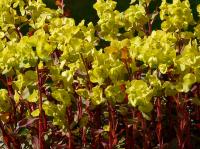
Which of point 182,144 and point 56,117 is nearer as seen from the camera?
point 56,117

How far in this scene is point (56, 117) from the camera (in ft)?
7.34

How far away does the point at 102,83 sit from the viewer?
219cm

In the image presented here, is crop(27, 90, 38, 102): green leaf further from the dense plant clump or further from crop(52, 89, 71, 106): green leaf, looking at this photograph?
crop(52, 89, 71, 106): green leaf

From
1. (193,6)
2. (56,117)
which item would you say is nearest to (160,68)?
(56,117)

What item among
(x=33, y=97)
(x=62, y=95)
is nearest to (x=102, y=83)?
(x=62, y=95)

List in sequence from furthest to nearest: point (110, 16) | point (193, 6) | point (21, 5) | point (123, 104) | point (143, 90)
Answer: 1. point (193, 6)
2. point (21, 5)
3. point (110, 16)
4. point (123, 104)
5. point (143, 90)

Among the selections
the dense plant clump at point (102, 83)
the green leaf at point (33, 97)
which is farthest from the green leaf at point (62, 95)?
the green leaf at point (33, 97)

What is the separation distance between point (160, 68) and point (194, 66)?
0.16 m

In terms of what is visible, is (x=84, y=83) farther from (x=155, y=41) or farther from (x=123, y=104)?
(x=155, y=41)

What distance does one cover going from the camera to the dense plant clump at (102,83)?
7.15ft

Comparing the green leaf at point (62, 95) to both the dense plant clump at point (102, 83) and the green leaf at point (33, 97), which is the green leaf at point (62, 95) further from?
the green leaf at point (33, 97)

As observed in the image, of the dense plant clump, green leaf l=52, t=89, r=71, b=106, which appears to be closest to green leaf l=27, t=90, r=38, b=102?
the dense plant clump

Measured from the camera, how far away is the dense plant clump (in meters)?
2.18

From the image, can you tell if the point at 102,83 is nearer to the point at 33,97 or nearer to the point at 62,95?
the point at 62,95
